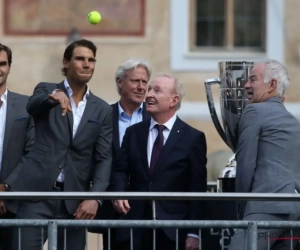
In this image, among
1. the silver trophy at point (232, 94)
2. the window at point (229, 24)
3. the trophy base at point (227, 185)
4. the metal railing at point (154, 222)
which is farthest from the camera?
the window at point (229, 24)

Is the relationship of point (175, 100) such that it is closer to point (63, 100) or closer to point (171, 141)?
point (171, 141)

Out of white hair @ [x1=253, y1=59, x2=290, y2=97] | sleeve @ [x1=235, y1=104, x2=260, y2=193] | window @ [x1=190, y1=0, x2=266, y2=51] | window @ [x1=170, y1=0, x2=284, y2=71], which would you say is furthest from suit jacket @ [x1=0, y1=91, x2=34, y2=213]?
window @ [x1=190, y1=0, x2=266, y2=51]

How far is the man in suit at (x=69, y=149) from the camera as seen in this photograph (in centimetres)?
845

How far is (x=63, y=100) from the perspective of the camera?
8.29m

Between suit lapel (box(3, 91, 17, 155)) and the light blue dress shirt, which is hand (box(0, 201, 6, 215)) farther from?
the light blue dress shirt

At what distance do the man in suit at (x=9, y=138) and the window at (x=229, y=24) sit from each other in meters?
9.82

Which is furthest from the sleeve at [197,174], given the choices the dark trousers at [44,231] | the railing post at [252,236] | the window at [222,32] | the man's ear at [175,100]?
the window at [222,32]

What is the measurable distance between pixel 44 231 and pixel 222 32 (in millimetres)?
10756

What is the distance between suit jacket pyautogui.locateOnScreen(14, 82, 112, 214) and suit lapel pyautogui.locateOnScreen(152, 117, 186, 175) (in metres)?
0.31

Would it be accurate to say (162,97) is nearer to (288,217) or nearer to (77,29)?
(288,217)

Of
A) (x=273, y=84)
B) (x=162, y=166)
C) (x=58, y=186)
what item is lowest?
(x=58, y=186)

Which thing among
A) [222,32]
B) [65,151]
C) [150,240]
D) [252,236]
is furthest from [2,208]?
[222,32]

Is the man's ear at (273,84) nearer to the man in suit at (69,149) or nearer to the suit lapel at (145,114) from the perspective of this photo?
the man in suit at (69,149)

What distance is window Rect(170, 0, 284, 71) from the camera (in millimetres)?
18250
